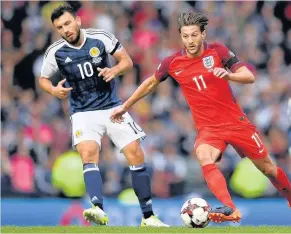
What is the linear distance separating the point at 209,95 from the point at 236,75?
0.58m

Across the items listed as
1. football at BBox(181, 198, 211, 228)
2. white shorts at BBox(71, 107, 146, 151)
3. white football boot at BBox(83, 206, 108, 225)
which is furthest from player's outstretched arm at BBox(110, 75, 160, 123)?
football at BBox(181, 198, 211, 228)

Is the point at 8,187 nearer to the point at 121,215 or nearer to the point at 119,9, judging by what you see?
the point at 121,215

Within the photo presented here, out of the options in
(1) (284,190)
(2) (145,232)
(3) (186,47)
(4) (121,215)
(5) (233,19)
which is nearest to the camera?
(2) (145,232)

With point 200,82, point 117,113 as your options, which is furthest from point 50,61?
point 200,82

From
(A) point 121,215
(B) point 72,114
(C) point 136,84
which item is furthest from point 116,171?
(B) point 72,114

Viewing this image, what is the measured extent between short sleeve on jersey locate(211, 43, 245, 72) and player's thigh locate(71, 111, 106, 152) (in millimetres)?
1586

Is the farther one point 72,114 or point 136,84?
point 136,84

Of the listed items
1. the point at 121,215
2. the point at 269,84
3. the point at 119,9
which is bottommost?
the point at 121,215

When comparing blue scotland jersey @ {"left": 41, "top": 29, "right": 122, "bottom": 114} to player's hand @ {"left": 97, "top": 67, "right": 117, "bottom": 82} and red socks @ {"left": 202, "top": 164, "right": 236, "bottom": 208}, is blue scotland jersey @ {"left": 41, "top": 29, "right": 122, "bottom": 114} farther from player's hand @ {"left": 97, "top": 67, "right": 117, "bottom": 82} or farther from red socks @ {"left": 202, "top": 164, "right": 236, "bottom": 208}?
red socks @ {"left": 202, "top": 164, "right": 236, "bottom": 208}

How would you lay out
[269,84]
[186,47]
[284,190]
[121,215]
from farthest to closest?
[269,84] < [121,215] < [284,190] < [186,47]

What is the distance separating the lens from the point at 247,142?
9727mm

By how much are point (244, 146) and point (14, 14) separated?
947cm

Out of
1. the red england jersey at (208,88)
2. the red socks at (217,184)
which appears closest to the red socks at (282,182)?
the red england jersey at (208,88)

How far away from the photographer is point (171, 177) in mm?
14914
